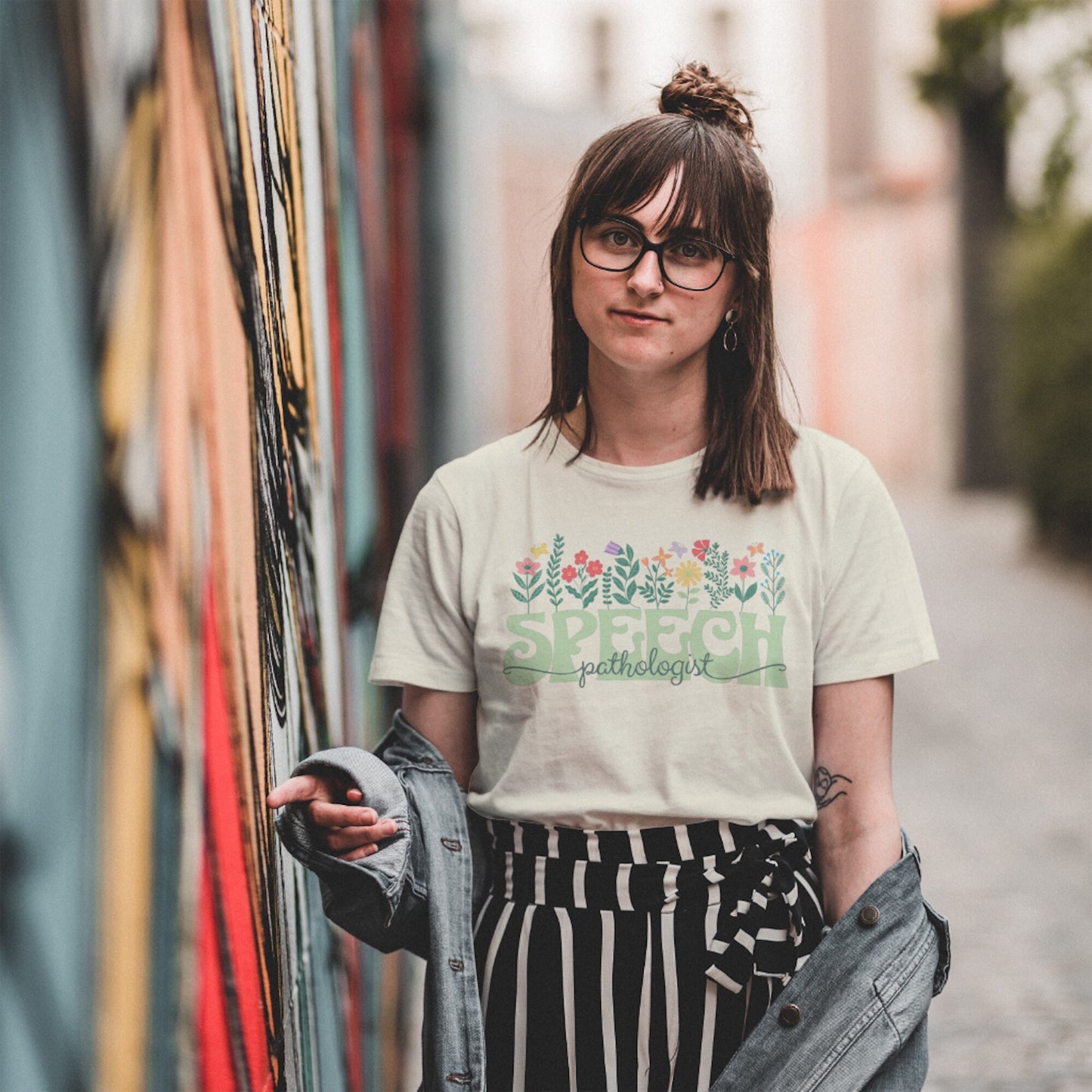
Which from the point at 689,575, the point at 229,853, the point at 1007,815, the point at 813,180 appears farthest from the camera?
the point at 813,180

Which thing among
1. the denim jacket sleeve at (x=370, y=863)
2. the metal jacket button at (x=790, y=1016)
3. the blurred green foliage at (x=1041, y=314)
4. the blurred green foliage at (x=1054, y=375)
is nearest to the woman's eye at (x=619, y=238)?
the denim jacket sleeve at (x=370, y=863)

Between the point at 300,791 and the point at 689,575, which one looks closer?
the point at 300,791

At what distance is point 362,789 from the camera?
5.80 feet

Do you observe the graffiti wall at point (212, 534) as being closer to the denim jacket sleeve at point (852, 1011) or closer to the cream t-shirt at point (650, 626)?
the cream t-shirt at point (650, 626)

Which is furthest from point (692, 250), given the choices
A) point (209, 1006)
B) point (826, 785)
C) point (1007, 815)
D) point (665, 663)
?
point (1007, 815)

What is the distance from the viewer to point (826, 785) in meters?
1.98

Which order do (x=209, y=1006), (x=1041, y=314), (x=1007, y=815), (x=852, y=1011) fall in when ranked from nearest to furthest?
(x=209, y=1006)
(x=852, y=1011)
(x=1007, y=815)
(x=1041, y=314)

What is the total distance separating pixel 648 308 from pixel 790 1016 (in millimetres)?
839

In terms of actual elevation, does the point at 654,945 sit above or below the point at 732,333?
below

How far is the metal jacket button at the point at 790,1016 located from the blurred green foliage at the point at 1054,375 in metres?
11.3

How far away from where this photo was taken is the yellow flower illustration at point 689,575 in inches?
76.7

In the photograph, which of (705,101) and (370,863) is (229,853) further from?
(705,101)

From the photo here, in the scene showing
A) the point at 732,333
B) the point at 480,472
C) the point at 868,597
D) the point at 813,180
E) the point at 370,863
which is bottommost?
the point at 813,180

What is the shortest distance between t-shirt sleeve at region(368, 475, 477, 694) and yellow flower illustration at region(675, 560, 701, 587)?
27cm
